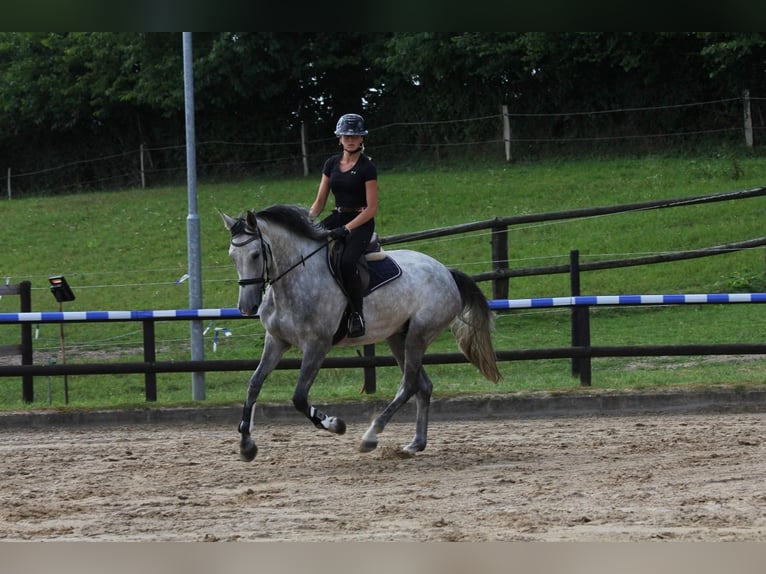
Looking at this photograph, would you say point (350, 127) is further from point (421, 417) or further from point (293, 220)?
point (421, 417)

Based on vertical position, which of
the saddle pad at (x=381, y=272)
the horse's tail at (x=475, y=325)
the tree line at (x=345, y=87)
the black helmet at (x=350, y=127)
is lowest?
the horse's tail at (x=475, y=325)

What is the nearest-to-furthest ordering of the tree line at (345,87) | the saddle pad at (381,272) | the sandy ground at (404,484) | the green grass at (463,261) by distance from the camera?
the sandy ground at (404,484)
the saddle pad at (381,272)
the green grass at (463,261)
the tree line at (345,87)

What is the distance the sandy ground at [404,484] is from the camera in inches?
232

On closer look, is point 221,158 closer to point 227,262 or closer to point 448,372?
point 227,262

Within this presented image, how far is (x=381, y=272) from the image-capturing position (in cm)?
918

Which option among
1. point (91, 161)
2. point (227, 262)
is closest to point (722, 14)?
point (227, 262)

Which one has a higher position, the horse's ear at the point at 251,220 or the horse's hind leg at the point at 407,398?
the horse's ear at the point at 251,220

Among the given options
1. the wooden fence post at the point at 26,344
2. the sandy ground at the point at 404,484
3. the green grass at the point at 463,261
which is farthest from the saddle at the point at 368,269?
the wooden fence post at the point at 26,344

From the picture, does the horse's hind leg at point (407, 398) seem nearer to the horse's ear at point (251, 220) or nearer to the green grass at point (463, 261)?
the horse's ear at point (251, 220)

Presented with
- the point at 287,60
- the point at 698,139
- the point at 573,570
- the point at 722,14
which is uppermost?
the point at 287,60

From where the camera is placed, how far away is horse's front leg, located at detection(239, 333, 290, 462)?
8602mm

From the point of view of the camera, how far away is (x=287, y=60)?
36.7 meters

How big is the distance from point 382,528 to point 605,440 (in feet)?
13.2

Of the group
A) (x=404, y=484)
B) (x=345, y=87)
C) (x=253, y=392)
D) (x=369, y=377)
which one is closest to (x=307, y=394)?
(x=253, y=392)
